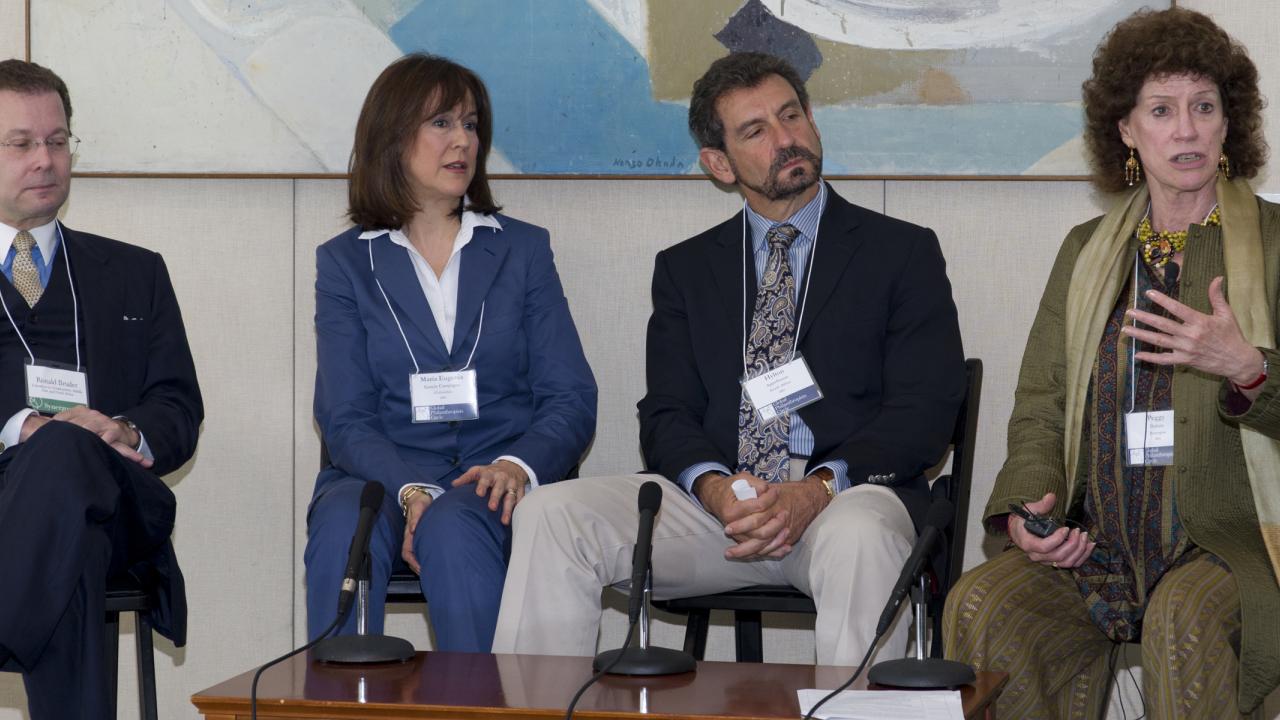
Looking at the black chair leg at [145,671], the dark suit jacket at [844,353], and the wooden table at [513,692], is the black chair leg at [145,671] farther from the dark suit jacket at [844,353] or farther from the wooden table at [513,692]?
the dark suit jacket at [844,353]

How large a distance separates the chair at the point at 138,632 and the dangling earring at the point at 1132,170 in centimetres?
234

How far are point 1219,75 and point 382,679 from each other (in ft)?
6.59

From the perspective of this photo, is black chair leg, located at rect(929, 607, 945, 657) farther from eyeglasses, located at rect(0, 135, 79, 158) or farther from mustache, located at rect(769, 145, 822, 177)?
eyeglasses, located at rect(0, 135, 79, 158)

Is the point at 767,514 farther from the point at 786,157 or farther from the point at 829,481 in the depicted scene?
the point at 786,157

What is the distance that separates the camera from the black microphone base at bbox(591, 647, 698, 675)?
2074 mm

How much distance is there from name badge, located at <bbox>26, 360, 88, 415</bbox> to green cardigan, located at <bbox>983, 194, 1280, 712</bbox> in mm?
2136

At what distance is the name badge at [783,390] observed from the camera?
312 centimetres

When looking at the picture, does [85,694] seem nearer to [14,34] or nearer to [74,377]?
[74,377]

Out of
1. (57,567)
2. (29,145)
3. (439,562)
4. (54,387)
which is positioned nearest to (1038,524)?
(439,562)

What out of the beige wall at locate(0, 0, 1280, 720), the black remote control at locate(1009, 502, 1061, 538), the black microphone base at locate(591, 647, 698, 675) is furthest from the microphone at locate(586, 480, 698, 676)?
the beige wall at locate(0, 0, 1280, 720)

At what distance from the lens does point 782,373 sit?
3139 millimetres

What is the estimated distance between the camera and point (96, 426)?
3107 millimetres

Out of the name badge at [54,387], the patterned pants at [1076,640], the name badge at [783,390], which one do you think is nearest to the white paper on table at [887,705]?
the patterned pants at [1076,640]

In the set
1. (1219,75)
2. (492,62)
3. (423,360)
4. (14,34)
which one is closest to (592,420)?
(423,360)
